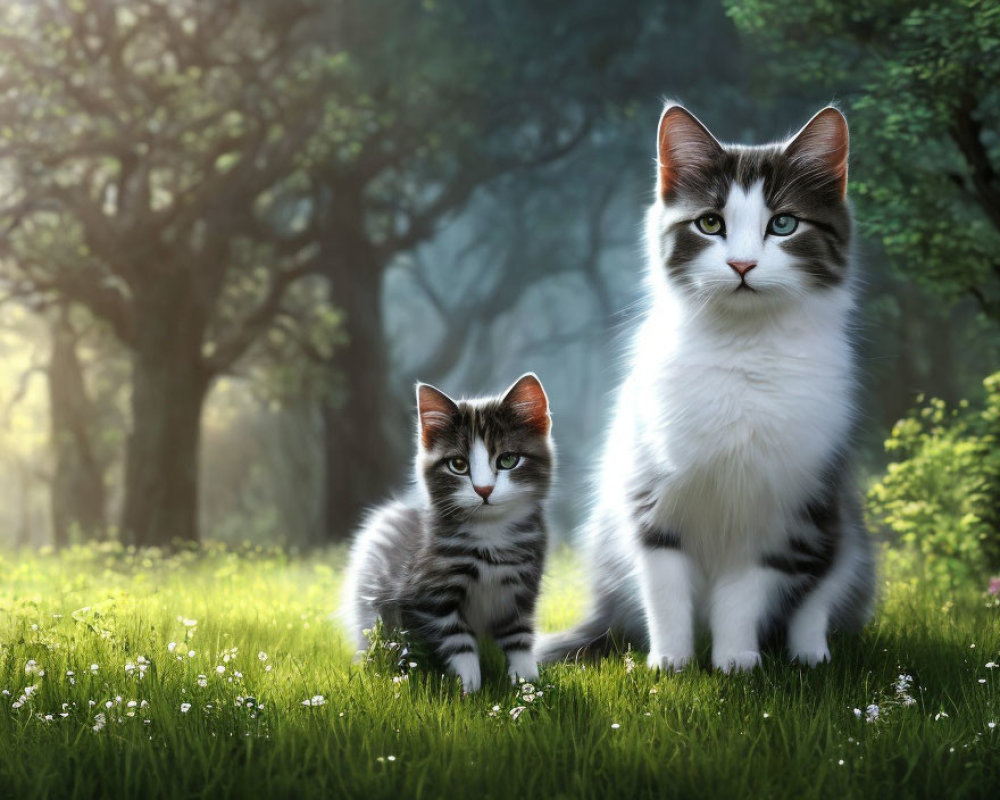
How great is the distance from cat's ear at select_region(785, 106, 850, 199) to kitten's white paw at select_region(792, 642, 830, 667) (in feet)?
6.67

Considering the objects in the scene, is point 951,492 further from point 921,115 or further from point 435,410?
point 435,410

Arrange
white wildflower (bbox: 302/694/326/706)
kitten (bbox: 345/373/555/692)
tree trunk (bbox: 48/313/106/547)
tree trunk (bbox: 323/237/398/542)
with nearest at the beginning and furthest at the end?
white wildflower (bbox: 302/694/326/706)
kitten (bbox: 345/373/555/692)
tree trunk (bbox: 323/237/398/542)
tree trunk (bbox: 48/313/106/547)

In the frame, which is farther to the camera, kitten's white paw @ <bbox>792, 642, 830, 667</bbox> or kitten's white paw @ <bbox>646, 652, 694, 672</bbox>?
kitten's white paw @ <bbox>792, 642, 830, 667</bbox>

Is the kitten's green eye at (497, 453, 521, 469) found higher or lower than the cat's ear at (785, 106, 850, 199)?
lower

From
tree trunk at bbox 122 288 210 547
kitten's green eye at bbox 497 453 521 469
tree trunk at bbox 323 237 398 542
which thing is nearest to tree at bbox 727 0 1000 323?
kitten's green eye at bbox 497 453 521 469

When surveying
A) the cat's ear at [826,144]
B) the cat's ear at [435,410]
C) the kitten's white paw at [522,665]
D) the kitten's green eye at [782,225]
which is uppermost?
the cat's ear at [826,144]

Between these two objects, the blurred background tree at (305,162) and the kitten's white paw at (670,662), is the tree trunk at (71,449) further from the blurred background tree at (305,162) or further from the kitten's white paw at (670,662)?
the kitten's white paw at (670,662)

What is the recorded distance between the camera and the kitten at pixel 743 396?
412cm

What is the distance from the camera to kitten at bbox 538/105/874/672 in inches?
162

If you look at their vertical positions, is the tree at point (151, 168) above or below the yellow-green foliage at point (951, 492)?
above

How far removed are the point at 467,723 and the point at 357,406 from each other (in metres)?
11.8

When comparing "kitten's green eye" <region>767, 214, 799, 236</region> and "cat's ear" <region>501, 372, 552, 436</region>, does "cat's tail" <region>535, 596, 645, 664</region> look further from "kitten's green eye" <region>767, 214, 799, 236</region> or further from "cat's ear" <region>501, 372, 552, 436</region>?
"kitten's green eye" <region>767, 214, 799, 236</region>

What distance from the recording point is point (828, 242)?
13.8 feet

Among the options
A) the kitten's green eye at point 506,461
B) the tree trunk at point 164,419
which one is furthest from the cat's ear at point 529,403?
the tree trunk at point 164,419
